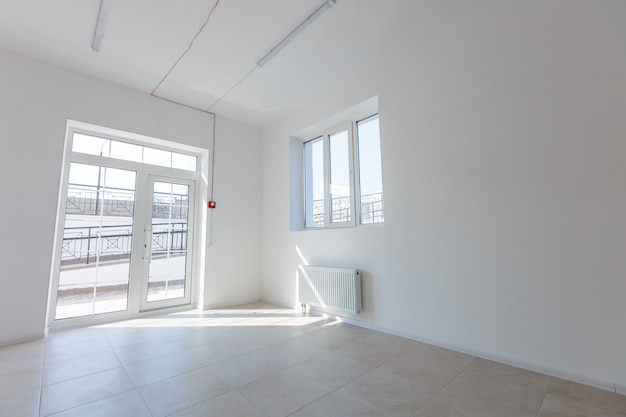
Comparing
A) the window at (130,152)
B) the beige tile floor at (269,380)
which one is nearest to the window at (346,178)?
the beige tile floor at (269,380)

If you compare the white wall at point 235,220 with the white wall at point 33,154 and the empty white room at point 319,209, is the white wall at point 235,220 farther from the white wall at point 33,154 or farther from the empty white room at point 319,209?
the white wall at point 33,154

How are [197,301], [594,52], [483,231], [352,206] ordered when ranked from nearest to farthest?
[594,52] → [483,231] → [352,206] → [197,301]

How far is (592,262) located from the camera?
206 cm

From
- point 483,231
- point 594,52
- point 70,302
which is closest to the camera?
point 594,52

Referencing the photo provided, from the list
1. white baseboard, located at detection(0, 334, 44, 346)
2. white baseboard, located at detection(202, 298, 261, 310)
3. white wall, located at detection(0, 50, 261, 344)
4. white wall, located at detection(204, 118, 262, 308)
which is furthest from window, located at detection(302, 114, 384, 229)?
white baseboard, located at detection(0, 334, 44, 346)

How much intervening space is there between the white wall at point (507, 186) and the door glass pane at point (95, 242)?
135 inches

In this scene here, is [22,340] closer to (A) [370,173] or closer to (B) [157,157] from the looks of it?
(B) [157,157]

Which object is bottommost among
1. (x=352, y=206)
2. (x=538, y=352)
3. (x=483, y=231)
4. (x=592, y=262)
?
(x=538, y=352)

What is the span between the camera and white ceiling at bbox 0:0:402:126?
2.68 m

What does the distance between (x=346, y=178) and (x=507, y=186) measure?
81.7 inches

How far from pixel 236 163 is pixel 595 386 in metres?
5.11

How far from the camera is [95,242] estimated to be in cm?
386

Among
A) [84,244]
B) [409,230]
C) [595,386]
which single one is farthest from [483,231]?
[84,244]

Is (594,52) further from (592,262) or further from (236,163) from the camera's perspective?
(236,163)
